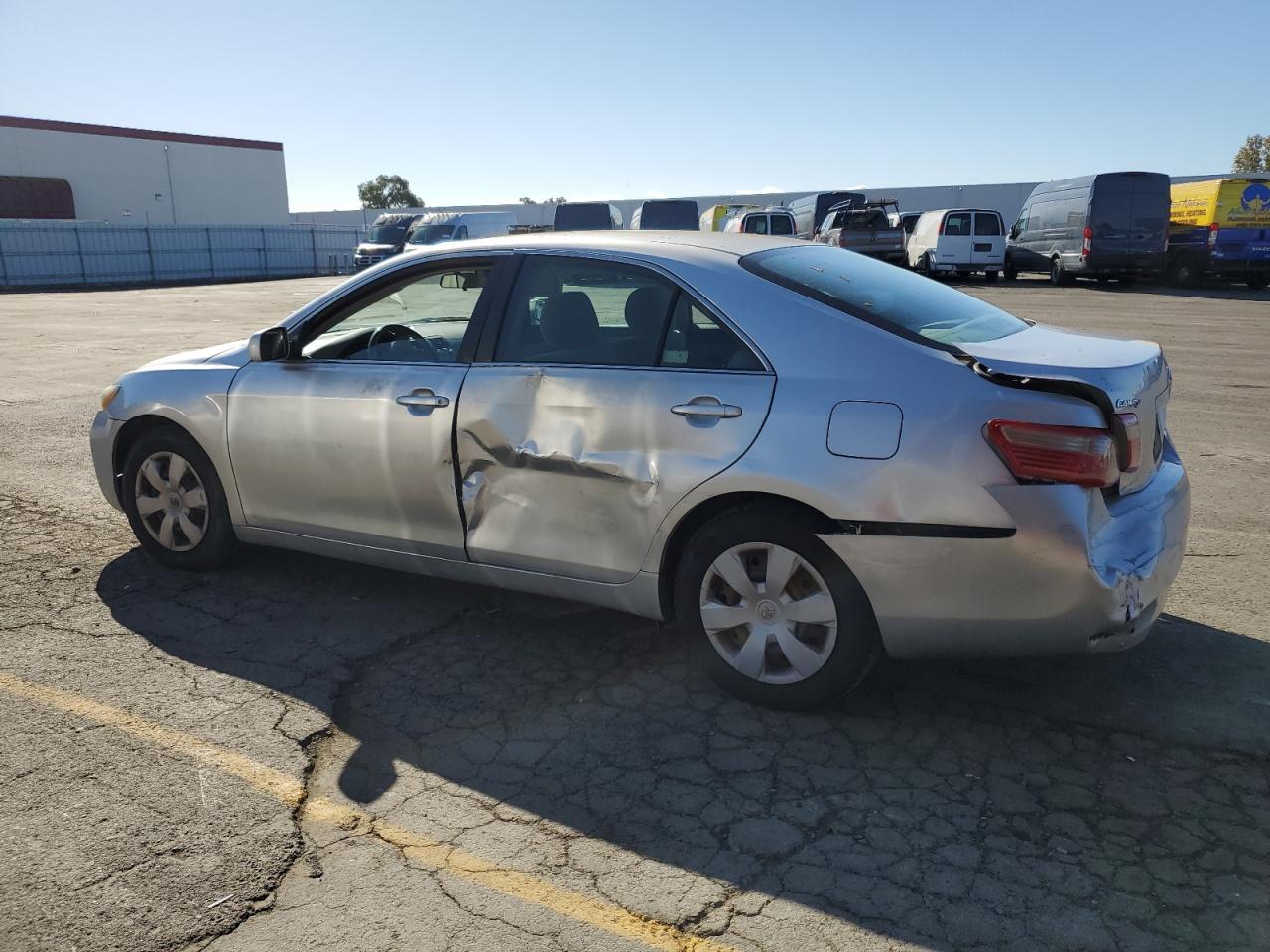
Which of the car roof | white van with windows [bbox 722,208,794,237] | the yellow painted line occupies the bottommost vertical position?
the yellow painted line

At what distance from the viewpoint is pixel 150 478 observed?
505 cm

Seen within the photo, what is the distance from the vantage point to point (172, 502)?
5.06 metres

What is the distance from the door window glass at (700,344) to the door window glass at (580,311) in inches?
3.7

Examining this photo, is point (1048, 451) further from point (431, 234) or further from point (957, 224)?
point (957, 224)

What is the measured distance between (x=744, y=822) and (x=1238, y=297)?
23668mm

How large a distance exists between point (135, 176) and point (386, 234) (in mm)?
24108

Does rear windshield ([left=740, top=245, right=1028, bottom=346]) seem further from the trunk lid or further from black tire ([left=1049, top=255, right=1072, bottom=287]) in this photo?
black tire ([left=1049, top=255, right=1072, bottom=287])

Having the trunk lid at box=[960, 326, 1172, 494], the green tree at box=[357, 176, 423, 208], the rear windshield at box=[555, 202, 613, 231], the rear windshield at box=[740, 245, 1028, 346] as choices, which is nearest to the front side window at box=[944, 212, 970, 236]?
the rear windshield at box=[555, 202, 613, 231]

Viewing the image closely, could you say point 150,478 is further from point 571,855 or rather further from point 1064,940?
point 1064,940

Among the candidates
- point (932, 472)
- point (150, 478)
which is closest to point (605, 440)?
point (932, 472)

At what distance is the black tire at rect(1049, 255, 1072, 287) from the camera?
26641mm

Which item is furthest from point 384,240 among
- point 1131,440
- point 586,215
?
point 1131,440

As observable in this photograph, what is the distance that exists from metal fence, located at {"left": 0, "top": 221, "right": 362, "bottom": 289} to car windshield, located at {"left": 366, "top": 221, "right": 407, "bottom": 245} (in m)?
10.2

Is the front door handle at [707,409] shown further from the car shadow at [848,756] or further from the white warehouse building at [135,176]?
the white warehouse building at [135,176]
